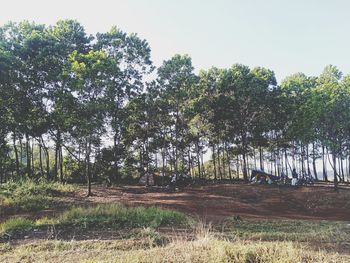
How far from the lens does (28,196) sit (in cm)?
1650

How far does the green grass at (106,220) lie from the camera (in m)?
9.52

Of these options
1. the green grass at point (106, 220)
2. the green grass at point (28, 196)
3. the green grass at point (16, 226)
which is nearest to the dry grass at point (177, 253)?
the green grass at point (16, 226)

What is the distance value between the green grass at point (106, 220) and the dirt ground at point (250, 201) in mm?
3481

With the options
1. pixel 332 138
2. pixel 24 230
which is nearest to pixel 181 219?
pixel 24 230

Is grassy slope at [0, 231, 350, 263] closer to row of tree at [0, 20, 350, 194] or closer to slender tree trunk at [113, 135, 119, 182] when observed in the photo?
row of tree at [0, 20, 350, 194]

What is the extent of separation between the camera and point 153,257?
538 centimetres

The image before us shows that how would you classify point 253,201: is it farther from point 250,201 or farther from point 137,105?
point 137,105

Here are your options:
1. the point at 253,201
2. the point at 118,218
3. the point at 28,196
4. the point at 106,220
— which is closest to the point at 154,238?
the point at 106,220

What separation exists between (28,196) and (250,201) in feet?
42.5

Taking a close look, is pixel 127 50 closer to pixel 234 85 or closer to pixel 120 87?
pixel 120 87

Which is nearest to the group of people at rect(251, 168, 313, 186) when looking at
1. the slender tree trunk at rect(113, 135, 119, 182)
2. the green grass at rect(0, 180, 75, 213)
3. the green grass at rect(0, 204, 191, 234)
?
the slender tree trunk at rect(113, 135, 119, 182)

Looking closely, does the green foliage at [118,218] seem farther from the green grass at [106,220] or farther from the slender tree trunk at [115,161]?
the slender tree trunk at [115,161]

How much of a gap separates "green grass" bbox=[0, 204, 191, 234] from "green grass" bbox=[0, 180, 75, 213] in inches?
172

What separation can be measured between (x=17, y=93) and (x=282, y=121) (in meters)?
23.7
